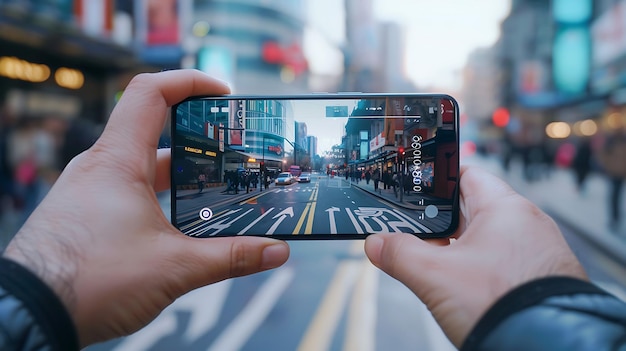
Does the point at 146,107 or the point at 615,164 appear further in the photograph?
the point at 615,164

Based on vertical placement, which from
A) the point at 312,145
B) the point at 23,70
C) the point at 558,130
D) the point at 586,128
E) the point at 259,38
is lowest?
the point at 312,145

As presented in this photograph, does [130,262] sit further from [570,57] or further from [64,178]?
[570,57]

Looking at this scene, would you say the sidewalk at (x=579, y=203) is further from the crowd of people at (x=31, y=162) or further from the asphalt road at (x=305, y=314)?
the crowd of people at (x=31, y=162)

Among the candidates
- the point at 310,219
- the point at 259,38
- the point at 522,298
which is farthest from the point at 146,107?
the point at 259,38

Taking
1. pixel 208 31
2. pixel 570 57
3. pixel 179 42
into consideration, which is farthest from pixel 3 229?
pixel 208 31

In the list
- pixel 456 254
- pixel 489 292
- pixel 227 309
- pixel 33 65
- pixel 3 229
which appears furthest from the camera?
pixel 33 65

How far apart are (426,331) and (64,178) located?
283 cm

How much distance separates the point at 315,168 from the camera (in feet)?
6.44

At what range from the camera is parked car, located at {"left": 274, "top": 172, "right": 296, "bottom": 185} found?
6.36 ft

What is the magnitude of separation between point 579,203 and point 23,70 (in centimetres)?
1415

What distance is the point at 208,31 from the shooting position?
2862 cm

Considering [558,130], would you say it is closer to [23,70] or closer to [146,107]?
[23,70]

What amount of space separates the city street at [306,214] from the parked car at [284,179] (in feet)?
0.16

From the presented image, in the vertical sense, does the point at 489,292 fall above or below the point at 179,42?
below
